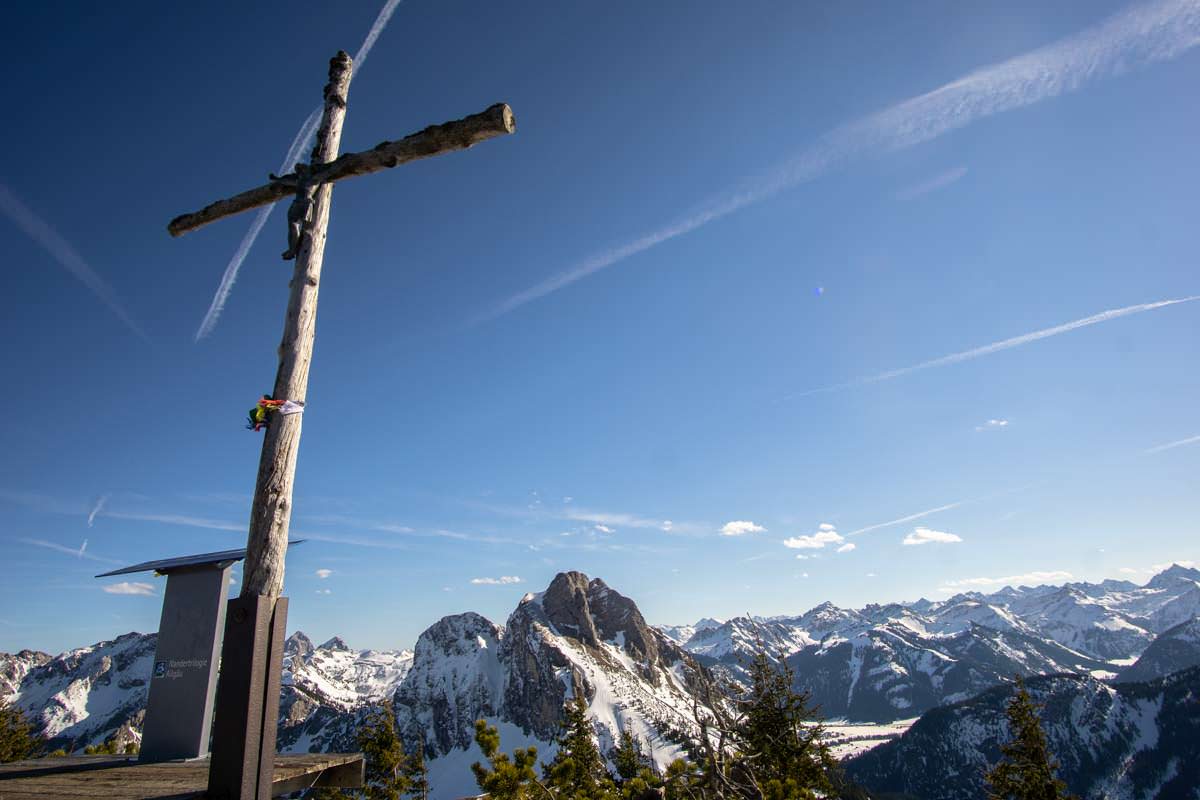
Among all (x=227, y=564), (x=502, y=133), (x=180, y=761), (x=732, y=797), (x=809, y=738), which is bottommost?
(x=809, y=738)

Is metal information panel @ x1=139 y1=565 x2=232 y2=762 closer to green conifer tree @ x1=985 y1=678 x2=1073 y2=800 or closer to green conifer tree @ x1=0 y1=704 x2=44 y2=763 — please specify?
green conifer tree @ x1=985 y1=678 x2=1073 y2=800

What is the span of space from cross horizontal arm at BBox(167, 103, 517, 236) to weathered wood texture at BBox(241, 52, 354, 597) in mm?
339

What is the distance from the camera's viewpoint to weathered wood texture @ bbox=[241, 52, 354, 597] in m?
4.77

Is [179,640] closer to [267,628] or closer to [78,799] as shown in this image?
[78,799]

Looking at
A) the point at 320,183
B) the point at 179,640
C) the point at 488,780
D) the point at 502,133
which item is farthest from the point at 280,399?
the point at 488,780

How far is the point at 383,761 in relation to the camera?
33.3 meters

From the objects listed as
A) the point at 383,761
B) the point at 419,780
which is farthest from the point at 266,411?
the point at 419,780

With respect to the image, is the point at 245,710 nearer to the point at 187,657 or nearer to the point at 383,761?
the point at 187,657

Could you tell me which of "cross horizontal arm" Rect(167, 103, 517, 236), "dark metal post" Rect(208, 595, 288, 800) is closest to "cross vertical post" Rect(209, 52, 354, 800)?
"dark metal post" Rect(208, 595, 288, 800)

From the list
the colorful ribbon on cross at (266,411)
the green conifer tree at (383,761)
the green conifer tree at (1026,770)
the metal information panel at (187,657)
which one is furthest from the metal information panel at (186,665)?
the green conifer tree at (1026,770)

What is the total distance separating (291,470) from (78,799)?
294 cm

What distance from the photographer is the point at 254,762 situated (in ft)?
14.3

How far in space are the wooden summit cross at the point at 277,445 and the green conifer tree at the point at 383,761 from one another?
108 ft

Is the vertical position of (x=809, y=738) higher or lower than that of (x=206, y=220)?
lower
